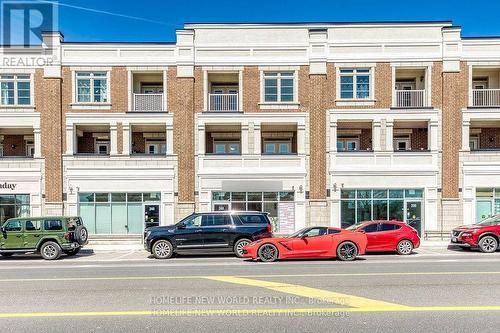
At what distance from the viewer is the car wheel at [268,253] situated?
11.8 metres

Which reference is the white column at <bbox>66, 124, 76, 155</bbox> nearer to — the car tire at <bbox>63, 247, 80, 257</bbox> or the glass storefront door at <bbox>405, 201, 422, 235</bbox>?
the car tire at <bbox>63, 247, 80, 257</bbox>

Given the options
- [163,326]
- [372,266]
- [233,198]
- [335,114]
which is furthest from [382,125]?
[163,326]

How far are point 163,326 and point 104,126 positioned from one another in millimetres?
16771

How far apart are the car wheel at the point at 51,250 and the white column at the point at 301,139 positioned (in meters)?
12.6

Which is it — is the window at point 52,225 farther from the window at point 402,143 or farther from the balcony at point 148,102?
the window at point 402,143

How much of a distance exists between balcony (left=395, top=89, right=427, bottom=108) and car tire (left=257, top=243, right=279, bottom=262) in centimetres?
1258

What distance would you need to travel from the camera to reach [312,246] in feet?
39.3

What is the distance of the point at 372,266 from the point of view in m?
10.7

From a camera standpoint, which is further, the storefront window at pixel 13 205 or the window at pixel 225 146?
Result: the window at pixel 225 146

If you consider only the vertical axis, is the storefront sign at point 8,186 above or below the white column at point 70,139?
below

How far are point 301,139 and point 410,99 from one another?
679cm

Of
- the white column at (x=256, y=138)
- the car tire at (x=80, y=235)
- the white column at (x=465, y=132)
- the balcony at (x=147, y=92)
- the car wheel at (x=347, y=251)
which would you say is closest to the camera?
the car wheel at (x=347, y=251)

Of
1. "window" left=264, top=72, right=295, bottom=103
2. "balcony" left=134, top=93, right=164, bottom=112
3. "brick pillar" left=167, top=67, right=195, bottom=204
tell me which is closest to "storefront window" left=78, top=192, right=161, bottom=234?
"brick pillar" left=167, top=67, right=195, bottom=204

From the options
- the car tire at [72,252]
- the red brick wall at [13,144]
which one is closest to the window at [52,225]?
the car tire at [72,252]
